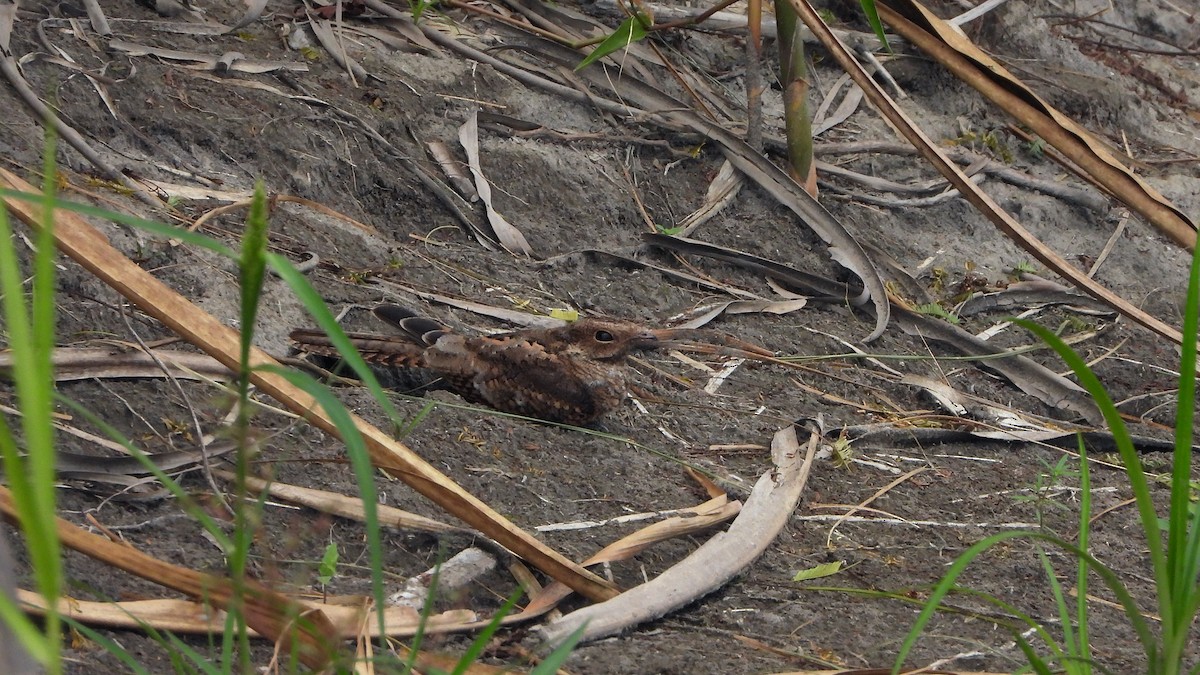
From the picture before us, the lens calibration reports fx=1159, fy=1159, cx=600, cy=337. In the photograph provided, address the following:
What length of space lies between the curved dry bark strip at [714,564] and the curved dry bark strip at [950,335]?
133 cm

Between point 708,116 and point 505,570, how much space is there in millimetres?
3670

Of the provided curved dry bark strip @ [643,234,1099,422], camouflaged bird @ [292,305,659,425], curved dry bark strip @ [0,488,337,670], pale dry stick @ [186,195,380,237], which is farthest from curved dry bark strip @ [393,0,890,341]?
curved dry bark strip @ [0,488,337,670]

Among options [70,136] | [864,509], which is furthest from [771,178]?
[70,136]

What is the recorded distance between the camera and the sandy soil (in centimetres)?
259

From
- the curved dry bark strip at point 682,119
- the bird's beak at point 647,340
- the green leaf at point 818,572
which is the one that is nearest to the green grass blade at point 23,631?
the green leaf at point 818,572

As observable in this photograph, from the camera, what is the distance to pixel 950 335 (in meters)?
4.79

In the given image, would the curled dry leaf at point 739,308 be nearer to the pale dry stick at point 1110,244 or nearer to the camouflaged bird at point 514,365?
the camouflaged bird at point 514,365

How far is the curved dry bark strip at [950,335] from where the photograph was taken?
4.50m

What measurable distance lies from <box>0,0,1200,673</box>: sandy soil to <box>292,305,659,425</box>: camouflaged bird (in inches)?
5.7

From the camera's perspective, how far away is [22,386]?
1.07 meters

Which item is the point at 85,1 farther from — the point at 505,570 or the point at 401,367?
the point at 505,570

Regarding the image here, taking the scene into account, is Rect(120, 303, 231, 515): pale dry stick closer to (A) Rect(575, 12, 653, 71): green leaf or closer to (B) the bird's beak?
(B) the bird's beak

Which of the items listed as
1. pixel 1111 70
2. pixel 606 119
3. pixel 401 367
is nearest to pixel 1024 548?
pixel 401 367

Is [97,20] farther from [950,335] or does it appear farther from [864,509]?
[950,335]
